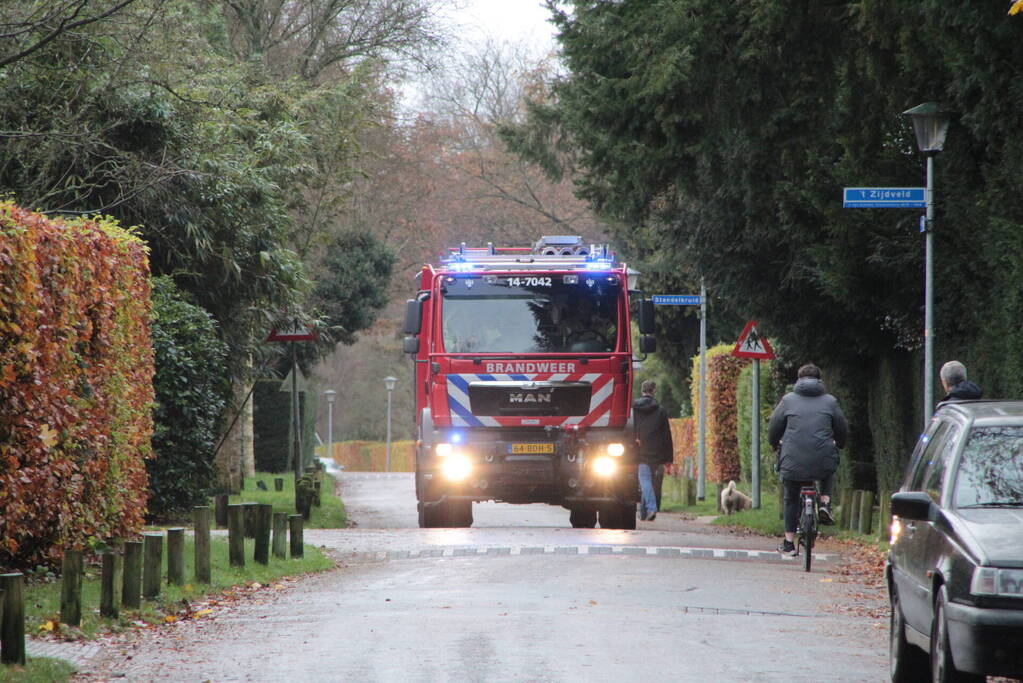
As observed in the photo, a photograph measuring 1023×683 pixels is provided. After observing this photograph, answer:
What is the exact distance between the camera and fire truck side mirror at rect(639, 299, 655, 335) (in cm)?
1970

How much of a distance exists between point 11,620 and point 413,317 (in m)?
11.3

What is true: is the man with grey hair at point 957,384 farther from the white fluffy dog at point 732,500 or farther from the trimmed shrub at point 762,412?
the trimmed shrub at point 762,412

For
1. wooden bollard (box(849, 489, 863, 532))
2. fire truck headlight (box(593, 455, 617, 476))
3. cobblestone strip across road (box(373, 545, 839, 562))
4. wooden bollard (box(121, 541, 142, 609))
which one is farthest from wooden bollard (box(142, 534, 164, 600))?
wooden bollard (box(849, 489, 863, 532))

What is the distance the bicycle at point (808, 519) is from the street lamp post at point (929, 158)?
4.27ft

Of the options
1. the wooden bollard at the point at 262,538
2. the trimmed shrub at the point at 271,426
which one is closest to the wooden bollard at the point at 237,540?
the wooden bollard at the point at 262,538

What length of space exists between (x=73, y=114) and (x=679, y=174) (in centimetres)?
755

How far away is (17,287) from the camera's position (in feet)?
36.8

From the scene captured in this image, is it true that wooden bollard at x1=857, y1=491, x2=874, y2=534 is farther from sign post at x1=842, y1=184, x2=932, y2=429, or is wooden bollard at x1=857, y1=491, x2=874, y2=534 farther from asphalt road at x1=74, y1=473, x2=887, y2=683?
sign post at x1=842, y1=184, x2=932, y2=429

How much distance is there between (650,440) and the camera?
2384 cm

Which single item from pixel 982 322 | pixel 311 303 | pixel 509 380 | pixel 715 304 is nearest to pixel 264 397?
pixel 311 303

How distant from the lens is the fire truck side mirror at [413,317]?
1975 cm

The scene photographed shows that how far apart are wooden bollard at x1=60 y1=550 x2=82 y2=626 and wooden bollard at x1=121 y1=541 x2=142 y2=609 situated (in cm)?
103

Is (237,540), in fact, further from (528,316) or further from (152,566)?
(528,316)

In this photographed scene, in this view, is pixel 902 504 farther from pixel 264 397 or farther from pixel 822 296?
pixel 264 397
